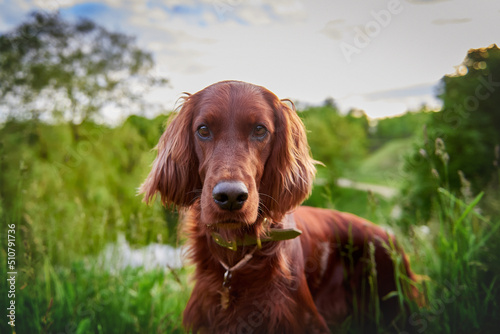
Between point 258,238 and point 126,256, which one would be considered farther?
point 126,256

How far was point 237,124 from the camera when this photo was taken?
1.70 m

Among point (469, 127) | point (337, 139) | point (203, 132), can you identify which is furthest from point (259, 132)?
Answer: point (337, 139)

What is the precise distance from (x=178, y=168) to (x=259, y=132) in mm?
521

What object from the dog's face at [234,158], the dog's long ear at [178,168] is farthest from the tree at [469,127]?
the dog's long ear at [178,168]

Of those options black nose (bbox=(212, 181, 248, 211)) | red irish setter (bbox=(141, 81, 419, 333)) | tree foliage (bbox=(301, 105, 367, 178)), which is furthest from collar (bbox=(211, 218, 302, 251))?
tree foliage (bbox=(301, 105, 367, 178))

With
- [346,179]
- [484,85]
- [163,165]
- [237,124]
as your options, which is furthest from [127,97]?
[346,179]

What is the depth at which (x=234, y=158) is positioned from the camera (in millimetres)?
1613

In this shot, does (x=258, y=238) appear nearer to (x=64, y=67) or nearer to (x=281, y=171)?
(x=281, y=171)

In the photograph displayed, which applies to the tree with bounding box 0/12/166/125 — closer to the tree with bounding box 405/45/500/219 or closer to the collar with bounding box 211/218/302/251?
the collar with bounding box 211/218/302/251

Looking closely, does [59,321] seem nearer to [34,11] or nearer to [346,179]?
[34,11]

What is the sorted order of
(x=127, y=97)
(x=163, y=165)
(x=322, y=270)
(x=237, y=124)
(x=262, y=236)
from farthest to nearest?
(x=127, y=97) → (x=322, y=270) → (x=163, y=165) → (x=262, y=236) → (x=237, y=124)

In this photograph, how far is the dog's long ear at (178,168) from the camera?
1929 mm

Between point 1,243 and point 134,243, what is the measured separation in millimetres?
958

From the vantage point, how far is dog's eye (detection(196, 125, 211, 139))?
177cm
